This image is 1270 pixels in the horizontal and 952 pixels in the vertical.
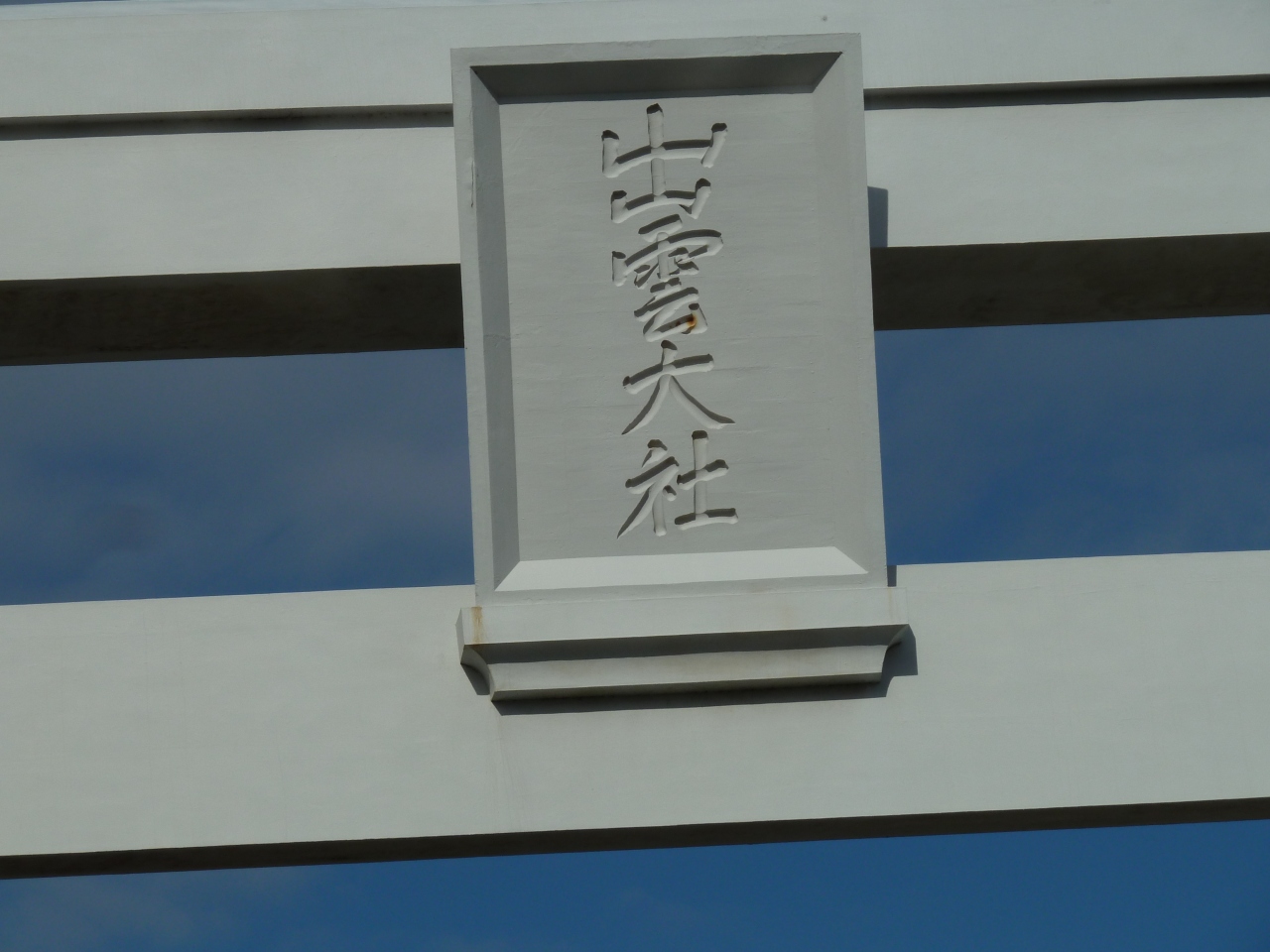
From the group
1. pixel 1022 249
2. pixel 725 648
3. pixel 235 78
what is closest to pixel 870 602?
pixel 725 648

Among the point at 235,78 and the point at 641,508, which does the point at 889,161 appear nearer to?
the point at 641,508

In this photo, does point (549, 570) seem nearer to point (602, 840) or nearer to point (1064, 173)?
point (602, 840)

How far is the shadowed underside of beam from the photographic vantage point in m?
5.41

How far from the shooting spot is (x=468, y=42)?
5383 mm

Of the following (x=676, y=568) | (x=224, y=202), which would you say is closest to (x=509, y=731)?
(x=676, y=568)

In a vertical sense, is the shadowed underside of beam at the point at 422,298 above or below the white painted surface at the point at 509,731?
above

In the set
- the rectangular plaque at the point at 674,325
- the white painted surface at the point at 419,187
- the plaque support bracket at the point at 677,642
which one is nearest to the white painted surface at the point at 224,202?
the white painted surface at the point at 419,187

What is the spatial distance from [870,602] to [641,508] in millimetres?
679

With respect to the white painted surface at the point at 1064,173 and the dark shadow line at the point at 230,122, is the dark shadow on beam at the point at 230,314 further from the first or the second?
the white painted surface at the point at 1064,173

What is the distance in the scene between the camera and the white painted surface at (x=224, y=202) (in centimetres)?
528

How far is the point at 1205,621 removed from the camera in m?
5.02

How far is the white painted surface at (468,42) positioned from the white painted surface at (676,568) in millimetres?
1493

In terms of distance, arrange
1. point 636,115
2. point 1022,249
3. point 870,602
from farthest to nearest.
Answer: point 1022,249 < point 636,115 < point 870,602

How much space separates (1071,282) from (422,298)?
2082mm
